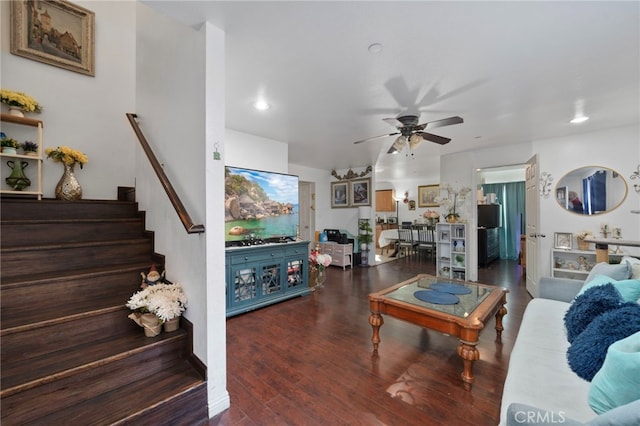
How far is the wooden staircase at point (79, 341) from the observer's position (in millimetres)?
1277

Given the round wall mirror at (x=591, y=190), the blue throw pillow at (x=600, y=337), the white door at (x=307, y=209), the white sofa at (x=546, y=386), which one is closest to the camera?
the white sofa at (x=546, y=386)

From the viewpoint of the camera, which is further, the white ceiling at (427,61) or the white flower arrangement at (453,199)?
the white flower arrangement at (453,199)

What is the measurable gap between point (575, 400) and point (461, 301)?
1.11 m

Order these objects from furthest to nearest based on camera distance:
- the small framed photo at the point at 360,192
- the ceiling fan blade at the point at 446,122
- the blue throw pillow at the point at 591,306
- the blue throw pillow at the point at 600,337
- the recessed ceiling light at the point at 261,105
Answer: the small framed photo at the point at 360,192, the recessed ceiling light at the point at 261,105, the ceiling fan blade at the point at 446,122, the blue throw pillow at the point at 591,306, the blue throw pillow at the point at 600,337

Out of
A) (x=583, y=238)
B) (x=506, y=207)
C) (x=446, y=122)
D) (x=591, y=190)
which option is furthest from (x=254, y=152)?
(x=506, y=207)

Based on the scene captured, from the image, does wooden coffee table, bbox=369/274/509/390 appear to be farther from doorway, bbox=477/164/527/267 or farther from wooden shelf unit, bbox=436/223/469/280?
doorway, bbox=477/164/527/267

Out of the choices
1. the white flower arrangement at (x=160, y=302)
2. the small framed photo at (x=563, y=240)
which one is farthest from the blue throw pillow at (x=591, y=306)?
the small framed photo at (x=563, y=240)

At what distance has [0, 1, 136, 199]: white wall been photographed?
2768 mm

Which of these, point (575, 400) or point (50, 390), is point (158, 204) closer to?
point (50, 390)

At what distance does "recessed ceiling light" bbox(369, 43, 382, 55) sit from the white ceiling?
3 centimetres

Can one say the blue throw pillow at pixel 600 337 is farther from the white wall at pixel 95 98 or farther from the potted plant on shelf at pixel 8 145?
the potted plant on shelf at pixel 8 145

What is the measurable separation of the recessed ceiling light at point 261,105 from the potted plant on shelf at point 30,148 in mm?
2300

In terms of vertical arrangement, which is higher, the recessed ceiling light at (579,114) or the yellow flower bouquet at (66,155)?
the recessed ceiling light at (579,114)

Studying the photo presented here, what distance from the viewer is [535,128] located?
11.6ft
